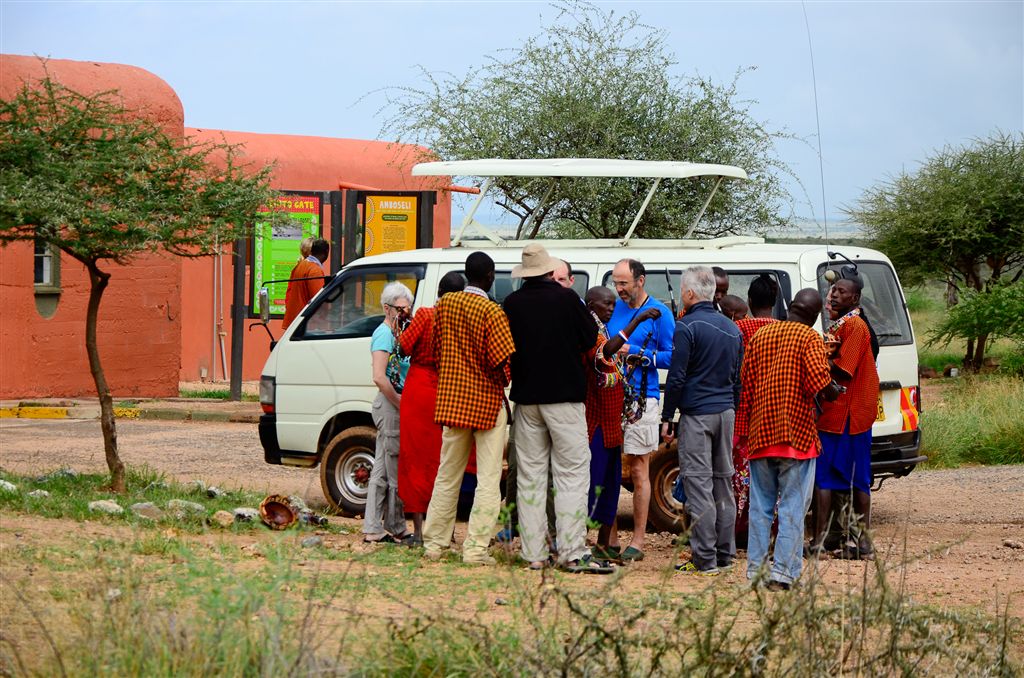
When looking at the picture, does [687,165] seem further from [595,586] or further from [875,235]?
[875,235]

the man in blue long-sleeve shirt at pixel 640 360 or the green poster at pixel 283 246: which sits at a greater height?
the green poster at pixel 283 246

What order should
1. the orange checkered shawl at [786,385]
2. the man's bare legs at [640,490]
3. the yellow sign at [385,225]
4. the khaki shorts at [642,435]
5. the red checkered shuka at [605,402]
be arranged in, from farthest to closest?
the yellow sign at [385,225] → the man's bare legs at [640,490] → the khaki shorts at [642,435] → the red checkered shuka at [605,402] → the orange checkered shawl at [786,385]

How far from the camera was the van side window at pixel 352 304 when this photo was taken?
10.2 metres

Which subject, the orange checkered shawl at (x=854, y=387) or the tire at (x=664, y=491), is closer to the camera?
the orange checkered shawl at (x=854, y=387)

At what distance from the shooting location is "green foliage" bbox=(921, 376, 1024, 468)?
1402 cm

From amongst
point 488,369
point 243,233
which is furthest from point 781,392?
point 243,233

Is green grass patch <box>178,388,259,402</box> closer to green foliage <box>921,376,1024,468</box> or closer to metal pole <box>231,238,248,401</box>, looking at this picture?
metal pole <box>231,238,248,401</box>

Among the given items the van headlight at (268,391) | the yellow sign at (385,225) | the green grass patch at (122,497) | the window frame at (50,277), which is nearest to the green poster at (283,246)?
the yellow sign at (385,225)

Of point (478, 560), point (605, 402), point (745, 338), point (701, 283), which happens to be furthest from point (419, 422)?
point (745, 338)

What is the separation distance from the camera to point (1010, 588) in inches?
313

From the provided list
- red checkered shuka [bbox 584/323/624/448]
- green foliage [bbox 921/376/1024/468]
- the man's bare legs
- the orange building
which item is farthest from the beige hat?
the orange building

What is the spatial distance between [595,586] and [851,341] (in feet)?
7.67

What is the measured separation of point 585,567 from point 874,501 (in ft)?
15.5

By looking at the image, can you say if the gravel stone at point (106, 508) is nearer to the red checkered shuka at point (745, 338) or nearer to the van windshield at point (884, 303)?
the red checkered shuka at point (745, 338)
